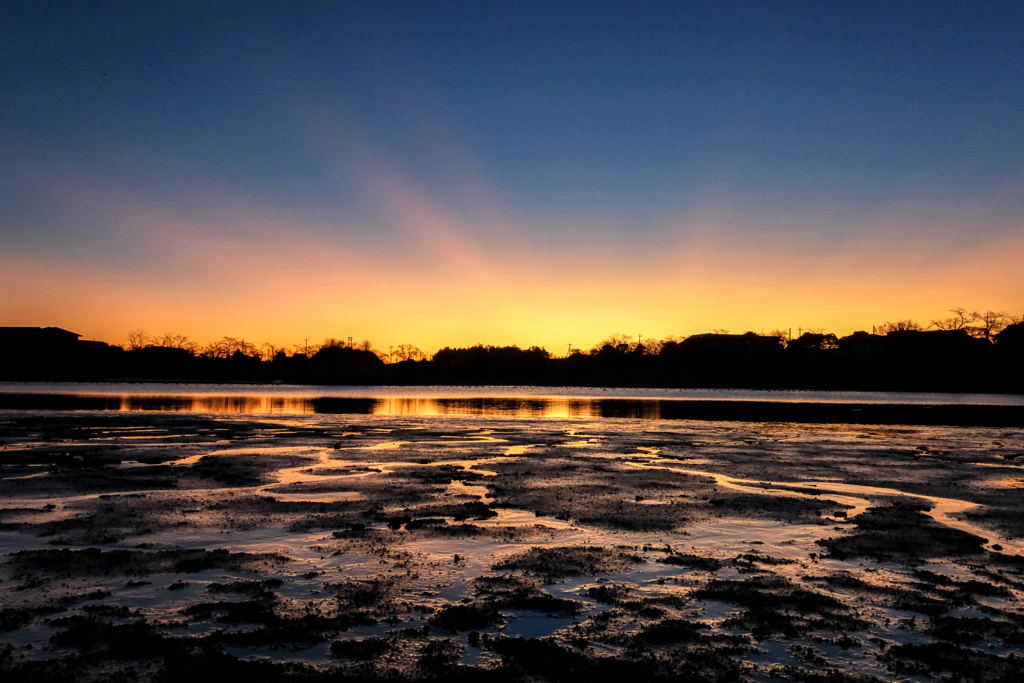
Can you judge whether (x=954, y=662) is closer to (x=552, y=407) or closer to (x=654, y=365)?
(x=552, y=407)

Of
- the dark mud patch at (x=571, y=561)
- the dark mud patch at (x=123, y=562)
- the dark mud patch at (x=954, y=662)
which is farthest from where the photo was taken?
the dark mud patch at (x=571, y=561)

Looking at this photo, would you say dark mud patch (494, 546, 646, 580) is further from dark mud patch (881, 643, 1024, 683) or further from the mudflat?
dark mud patch (881, 643, 1024, 683)

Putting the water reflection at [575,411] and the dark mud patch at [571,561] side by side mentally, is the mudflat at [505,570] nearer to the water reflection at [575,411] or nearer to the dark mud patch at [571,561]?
the dark mud patch at [571,561]

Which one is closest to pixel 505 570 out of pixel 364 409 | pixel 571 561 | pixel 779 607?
pixel 571 561

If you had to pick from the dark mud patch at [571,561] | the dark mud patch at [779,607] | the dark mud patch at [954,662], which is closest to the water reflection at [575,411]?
the dark mud patch at [571,561]

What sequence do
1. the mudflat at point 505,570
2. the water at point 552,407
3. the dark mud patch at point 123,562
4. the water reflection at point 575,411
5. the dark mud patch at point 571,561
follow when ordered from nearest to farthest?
1. the mudflat at point 505,570
2. the dark mud patch at point 123,562
3. the dark mud patch at point 571,561
4. the water reflection at point 575,411
5. the water at point 552,407

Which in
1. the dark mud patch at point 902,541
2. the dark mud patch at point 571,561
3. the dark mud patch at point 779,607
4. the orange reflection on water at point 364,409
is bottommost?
the dark mud patch at point 571,561

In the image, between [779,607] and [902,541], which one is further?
[902,541]

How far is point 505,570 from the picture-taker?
9.18 metres

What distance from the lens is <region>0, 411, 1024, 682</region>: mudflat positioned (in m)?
6.28

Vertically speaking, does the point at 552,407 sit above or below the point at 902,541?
above

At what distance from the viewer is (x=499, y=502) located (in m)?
14.1

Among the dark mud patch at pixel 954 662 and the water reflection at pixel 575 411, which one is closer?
the dark mud patch at pixel 954 662

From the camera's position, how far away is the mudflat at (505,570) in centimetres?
628
